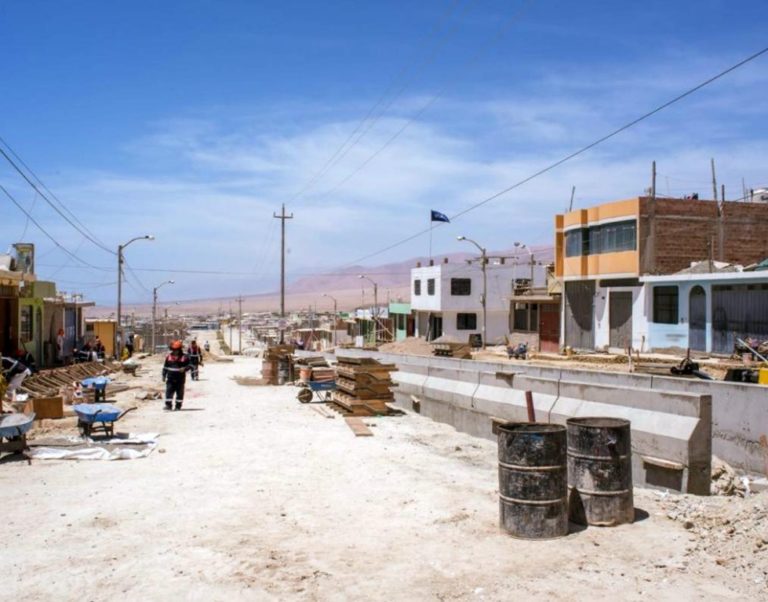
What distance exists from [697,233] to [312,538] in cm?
3405

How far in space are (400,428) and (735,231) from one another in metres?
29.1

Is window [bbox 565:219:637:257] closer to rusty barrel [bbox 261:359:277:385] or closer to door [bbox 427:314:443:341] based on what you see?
rusty barrel [bbox 261:359:277:385]

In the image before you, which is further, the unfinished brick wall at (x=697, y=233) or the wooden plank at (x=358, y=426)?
the unfinished brick wall at (x=697, y=233)

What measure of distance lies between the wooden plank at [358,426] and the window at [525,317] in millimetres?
36448

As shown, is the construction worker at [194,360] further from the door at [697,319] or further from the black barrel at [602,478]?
the black barrel at [602,478]

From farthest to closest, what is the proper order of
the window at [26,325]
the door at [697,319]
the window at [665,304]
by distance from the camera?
the window at [665,304] < the door at [697,319] < the window at [26,325]

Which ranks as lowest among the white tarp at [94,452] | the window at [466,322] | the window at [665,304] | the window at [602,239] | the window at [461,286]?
the white tarp at [94,452]

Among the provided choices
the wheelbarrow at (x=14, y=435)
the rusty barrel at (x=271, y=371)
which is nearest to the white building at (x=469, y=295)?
the rusty barrel at (x=271, y=371)

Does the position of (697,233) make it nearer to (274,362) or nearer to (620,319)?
(620,319)

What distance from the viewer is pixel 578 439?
7531 mm

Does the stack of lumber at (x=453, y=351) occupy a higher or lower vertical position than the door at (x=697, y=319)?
lower

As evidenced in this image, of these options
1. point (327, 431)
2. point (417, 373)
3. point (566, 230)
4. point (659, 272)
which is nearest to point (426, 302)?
point (566, 230)

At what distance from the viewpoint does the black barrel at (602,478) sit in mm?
7312

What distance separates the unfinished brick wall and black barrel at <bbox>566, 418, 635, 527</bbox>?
98.2 ft
